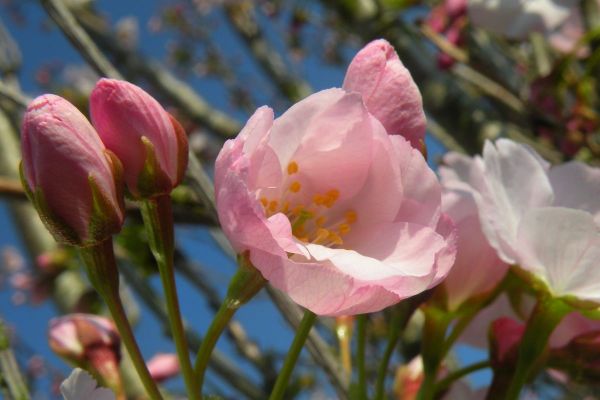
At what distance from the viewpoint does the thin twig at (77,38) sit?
63 cm

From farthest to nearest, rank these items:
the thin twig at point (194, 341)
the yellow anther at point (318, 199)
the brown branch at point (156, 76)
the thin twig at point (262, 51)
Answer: the thin twig at point (262, 51) → the brown branch at point (156, 76) → the thin twig at point (194, 341) → the yellow anther at point (318, 199)

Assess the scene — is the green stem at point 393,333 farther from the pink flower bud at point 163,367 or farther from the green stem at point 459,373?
the pink flower bud at point 163,367

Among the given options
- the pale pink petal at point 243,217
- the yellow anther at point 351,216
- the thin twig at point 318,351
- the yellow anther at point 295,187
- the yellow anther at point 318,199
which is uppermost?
the pale pink petal at point 243,217

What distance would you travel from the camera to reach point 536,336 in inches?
20.4

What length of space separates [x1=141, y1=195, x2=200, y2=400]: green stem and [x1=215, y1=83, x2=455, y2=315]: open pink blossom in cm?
6

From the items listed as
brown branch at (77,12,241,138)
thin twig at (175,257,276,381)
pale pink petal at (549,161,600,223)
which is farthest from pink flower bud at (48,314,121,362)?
brown branch at (77,12,241,138)

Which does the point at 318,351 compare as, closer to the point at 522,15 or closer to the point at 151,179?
the point at 151,179

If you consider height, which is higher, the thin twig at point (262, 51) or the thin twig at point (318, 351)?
the thin twig at point (318, 351)

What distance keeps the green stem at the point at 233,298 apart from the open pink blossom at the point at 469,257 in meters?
0.19

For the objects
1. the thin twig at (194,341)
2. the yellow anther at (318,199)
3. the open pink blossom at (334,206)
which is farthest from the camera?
the thin twig at (194,341)

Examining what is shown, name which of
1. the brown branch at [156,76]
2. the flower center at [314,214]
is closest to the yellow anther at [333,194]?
the flower center at [314,214]

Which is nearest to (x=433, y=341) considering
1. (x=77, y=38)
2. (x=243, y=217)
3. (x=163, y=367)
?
(x=243, y=217)

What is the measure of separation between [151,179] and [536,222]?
0.85 ft


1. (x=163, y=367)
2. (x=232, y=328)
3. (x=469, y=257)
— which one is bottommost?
(x=232, y=328)
